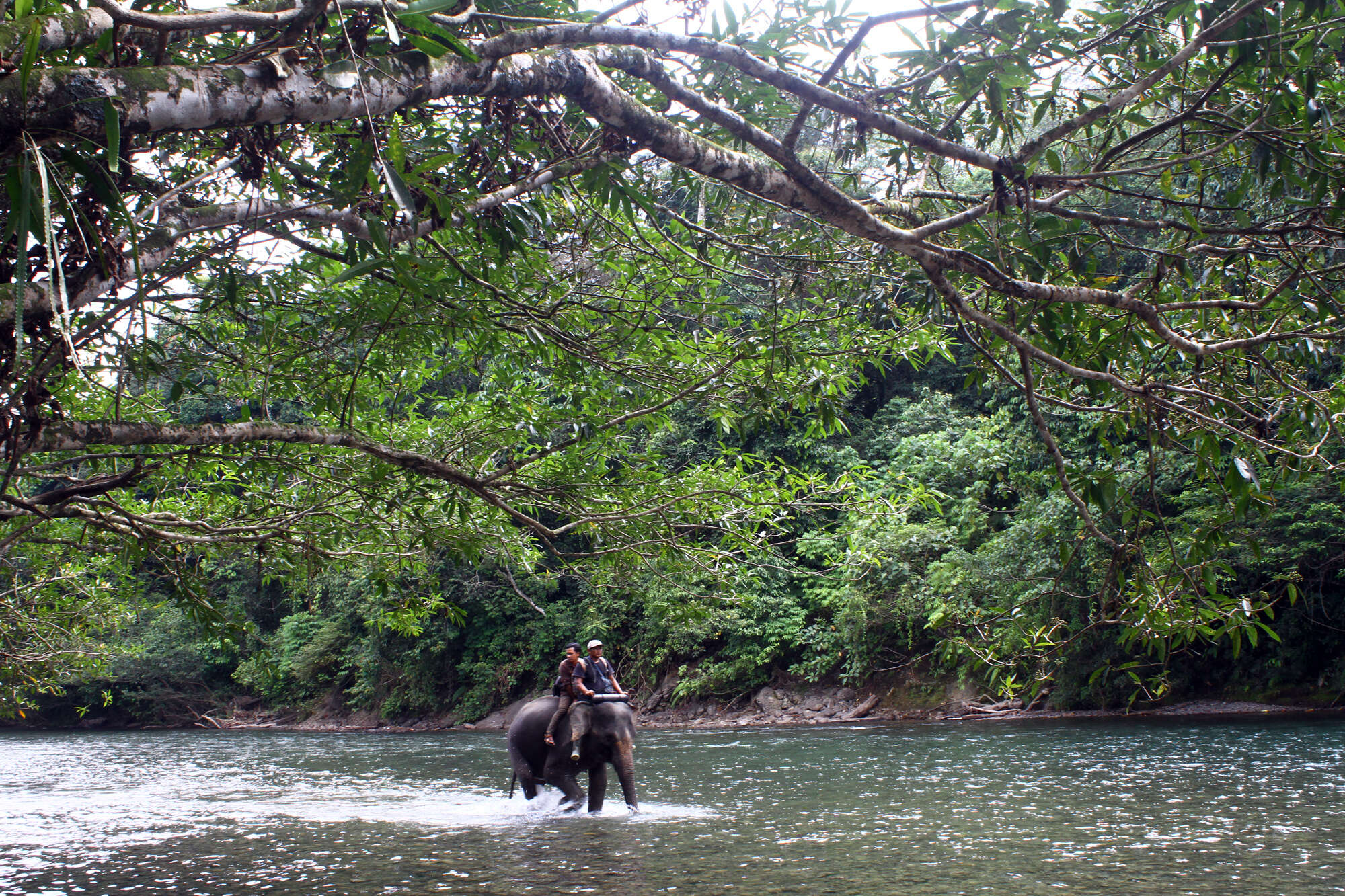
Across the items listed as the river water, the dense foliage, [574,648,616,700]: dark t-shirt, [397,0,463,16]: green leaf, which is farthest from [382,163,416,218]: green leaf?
[574,648,616,700]: dark t-shirt

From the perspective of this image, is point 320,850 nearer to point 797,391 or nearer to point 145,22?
point 797,391

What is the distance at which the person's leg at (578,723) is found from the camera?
855cm

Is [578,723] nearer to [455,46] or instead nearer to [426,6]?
[455,46]

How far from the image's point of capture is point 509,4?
378 cm

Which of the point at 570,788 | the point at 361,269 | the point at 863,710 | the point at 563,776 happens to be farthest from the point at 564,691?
the point at 863,710

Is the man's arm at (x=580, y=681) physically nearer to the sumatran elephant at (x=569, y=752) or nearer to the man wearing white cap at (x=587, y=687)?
the man wearing white cap at (x=587, y=687)

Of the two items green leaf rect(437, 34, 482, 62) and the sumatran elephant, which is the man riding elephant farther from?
green leaf rect(437, 34, 482, 62)

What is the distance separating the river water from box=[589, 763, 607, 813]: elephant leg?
191mm

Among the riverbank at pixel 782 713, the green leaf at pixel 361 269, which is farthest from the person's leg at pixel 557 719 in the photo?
the green leaf at pixel 361 269

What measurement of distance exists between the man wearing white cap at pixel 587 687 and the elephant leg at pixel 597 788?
250 mm

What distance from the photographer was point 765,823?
7328mm

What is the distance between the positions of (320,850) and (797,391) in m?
5.01

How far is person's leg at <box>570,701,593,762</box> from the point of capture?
8547 millimetres

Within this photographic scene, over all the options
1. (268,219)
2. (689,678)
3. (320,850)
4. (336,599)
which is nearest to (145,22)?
(268,219)
